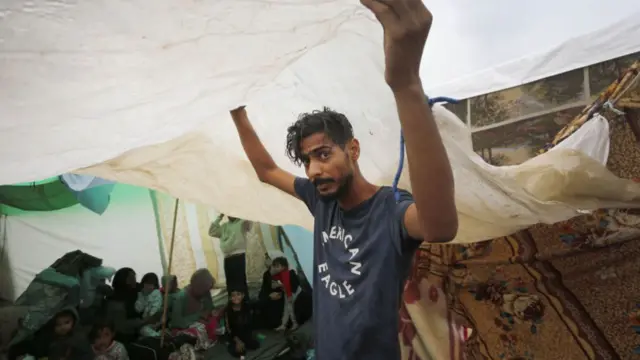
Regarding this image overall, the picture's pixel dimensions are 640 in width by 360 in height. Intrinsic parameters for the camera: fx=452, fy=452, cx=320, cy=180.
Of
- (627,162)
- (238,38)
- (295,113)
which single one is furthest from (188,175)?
(627,162)

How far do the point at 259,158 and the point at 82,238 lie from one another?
2.29 metres

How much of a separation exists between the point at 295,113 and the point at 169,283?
86.1 inches

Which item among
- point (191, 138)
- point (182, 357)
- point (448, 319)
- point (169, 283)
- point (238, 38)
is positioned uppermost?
point (238, 38)

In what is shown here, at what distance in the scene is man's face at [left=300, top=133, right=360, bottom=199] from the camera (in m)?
0.76

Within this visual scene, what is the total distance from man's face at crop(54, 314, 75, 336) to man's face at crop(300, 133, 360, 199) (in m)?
2.15

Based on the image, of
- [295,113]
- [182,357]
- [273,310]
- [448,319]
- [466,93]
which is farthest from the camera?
[273,310]

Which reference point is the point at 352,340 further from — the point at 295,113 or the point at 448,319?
the point at 448,319

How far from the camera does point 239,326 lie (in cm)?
279

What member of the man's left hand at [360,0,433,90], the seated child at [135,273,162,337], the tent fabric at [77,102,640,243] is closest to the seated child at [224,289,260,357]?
the seated child at [135,273,162,337]

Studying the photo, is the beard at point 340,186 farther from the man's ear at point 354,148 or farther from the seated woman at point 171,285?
the seated woman at point 171,285

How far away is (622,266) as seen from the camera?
1.14 meters

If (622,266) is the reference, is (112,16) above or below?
above

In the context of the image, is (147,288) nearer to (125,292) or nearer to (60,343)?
(125,292)

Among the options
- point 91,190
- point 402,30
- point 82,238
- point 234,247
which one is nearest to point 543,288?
point 402,30
